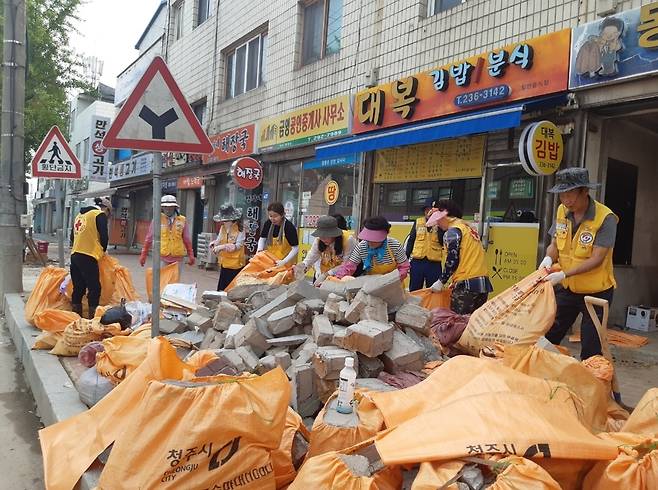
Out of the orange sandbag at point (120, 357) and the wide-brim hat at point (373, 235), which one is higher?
the wide-brim hat at point (373, 235)

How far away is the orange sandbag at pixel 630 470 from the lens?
169 cm

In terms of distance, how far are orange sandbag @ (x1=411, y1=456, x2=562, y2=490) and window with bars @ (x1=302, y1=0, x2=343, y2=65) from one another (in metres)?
9.37

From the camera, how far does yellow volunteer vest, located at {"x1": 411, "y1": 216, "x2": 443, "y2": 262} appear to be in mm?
→ 6203

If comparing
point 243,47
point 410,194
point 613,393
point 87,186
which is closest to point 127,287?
point 410,194

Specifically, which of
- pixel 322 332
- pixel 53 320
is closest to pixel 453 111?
pixel 322 332

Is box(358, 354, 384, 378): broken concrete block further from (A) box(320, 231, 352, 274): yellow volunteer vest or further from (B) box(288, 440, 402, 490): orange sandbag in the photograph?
(A) box(320, 231, 352, 274): yellow volunteer vest

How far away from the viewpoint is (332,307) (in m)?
3.68

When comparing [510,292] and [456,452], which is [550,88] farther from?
[456,452]

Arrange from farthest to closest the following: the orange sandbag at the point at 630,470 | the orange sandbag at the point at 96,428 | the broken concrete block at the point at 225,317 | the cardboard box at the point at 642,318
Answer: the cardboard box at the point at 642,318, the broken concrete block at the point at 225,317, the orange sandbag at the point at 96,428, the orange sandbag at the point at 630,470

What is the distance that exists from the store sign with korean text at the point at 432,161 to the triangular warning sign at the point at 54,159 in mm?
4898

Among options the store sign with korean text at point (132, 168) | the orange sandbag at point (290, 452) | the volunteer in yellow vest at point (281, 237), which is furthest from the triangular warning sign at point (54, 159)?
the store sign with korean text at point (132, 168)

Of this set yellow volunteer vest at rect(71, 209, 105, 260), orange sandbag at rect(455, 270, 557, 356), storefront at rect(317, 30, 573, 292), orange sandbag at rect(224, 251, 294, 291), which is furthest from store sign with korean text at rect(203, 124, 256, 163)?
orange sandbag at rect(455, 270, 557, 356)

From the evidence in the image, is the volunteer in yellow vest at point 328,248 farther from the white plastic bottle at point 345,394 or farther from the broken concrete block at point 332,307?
the white plastic bottle at point 345,394

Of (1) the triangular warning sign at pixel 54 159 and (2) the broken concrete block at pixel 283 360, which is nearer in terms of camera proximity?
(2) the broken concrete block at pixel 283 360
